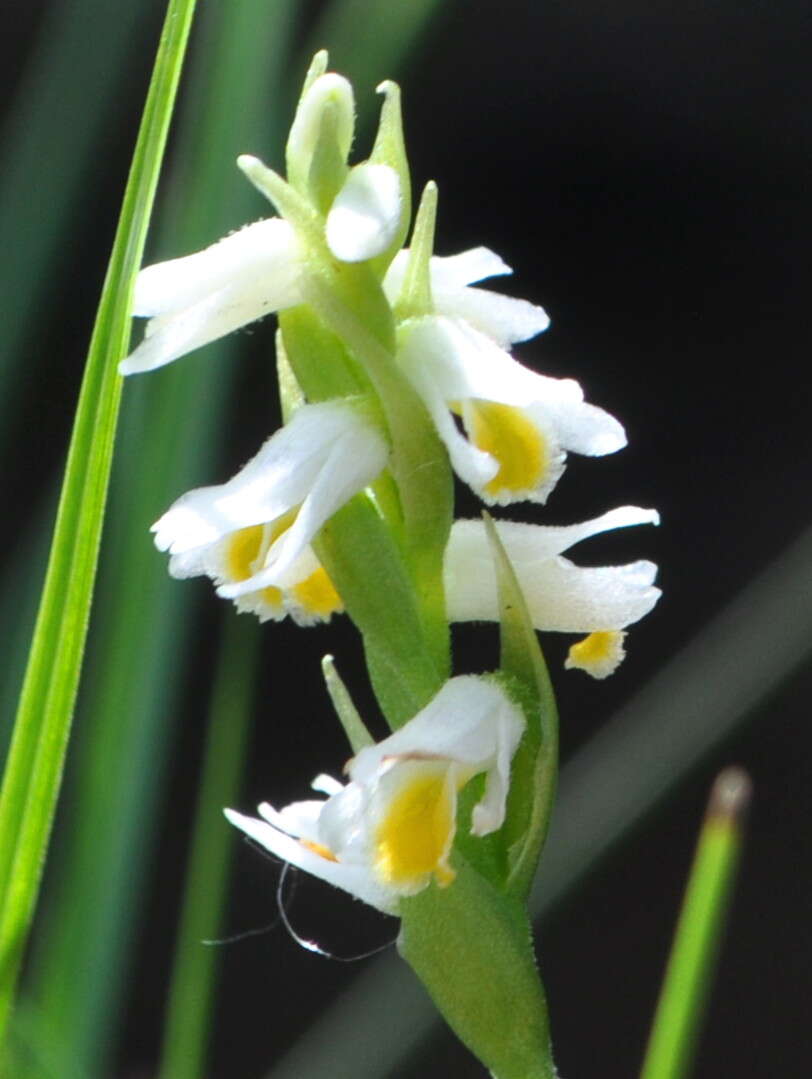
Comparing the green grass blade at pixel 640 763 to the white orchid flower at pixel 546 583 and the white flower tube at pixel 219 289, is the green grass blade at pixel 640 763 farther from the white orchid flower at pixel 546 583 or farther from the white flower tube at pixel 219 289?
the white flower tube at pixel 219 289

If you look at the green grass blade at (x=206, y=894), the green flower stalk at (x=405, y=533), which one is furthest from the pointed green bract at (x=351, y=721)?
the green grass blade at (x=206, y=894)

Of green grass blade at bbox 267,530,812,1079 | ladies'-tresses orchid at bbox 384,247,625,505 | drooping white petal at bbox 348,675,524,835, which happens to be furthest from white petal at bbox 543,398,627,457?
green grass blade at bbox 267,530,812,1079

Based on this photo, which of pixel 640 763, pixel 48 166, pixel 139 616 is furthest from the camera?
pixel 640 763

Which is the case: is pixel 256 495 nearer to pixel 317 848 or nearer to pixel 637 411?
pixel 317 848

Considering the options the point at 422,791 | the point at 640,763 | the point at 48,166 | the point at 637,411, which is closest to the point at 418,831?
the point at 422,791

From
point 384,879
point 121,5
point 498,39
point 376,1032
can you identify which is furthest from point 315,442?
point 498,39

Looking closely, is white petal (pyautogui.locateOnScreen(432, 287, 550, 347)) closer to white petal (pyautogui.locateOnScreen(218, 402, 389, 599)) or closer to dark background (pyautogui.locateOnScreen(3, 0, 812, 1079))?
white petal (pyautogui.locateOnScreen(218, 402, 389, 599))

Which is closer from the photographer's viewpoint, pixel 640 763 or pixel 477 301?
pixel 477 301

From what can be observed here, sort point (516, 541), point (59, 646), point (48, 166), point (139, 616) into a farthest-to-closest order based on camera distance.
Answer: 1. point (48, 166)
2. point (139, 616)
3. point (516, 541)
4. point (59, 646)
